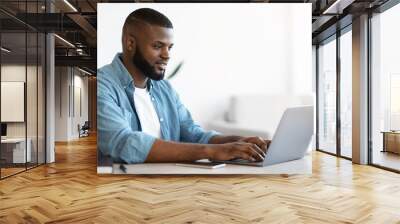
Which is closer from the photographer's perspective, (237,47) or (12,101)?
(237,47)

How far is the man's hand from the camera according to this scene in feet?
21.8

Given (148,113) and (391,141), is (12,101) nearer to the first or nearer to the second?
(148,113)

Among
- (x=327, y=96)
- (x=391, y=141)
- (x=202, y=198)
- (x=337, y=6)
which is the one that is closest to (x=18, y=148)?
(x=202, y=198)

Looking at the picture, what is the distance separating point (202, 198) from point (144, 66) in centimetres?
242

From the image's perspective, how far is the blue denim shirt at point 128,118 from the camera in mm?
6496

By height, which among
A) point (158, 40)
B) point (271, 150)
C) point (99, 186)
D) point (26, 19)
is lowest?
point (99, 186)

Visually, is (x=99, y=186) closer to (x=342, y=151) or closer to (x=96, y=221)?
(x=96, y=221)

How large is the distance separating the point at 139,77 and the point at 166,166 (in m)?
1.39

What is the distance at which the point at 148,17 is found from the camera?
6.71 meters

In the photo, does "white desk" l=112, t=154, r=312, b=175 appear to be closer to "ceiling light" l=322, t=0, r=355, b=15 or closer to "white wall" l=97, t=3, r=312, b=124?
"white wall" l=97, t=3, r=312, b=124

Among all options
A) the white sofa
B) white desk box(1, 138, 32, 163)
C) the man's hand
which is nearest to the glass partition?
the white sofa

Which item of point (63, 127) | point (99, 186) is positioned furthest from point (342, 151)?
point (63, 127)

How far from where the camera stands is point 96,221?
4.05 m

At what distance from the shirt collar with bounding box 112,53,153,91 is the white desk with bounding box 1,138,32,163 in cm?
207
